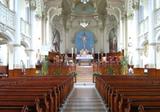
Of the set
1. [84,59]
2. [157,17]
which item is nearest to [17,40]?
[157,17]

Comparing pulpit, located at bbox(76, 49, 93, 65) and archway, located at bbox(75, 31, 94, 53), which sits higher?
archway, located at bbox(75, 31, 94, 53)

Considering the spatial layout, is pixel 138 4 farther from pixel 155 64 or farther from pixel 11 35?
pixel 11 35

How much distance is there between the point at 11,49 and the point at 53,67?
15.1 feet

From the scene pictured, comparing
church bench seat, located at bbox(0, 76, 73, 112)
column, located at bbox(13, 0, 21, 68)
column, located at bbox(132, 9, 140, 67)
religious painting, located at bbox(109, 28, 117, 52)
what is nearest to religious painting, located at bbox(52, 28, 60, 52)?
religious painting, located at bbox(109, 28, 117, 52)

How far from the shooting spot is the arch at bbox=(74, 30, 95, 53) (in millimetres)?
46531

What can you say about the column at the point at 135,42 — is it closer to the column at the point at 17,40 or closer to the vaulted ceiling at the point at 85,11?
the column at the point at 17,40

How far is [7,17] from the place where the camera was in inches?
823

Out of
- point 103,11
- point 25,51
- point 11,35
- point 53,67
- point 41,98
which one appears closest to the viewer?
point 41,98

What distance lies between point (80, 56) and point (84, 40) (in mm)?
6549

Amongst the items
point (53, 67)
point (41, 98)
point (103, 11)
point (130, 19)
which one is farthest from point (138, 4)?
point (41, 98)

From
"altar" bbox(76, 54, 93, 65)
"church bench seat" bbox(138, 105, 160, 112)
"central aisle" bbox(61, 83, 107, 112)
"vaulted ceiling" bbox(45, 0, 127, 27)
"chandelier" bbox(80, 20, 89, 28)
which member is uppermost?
"vaulted ceiling" bbox(45, 0, 127, 27)

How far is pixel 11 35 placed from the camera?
21.9 meters

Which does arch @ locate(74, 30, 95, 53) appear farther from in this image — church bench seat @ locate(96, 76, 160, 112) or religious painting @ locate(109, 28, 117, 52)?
church bench seat @ locate(96, 76, 160, 112)

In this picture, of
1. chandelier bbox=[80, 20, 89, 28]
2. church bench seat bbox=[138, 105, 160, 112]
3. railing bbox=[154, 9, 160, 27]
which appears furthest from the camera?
chandelier bbox=[80, 20, 89, 28]
